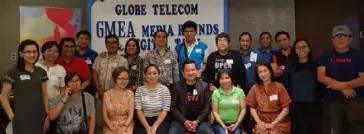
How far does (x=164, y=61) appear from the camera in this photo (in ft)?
15.0

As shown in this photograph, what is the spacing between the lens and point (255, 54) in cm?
484

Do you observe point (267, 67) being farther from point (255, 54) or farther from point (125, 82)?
point (125, 82)

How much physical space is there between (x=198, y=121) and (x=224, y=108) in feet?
1.02

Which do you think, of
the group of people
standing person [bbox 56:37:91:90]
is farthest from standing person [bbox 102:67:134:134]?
standing person [bbox 56:37:91:90]

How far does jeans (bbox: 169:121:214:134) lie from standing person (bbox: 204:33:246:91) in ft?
1.52

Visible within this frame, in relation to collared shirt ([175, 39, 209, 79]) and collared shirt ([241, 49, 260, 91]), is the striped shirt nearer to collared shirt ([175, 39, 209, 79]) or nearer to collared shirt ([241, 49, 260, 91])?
collared shirt ([175, 39, 209, 79])

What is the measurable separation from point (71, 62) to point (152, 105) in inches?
40.8

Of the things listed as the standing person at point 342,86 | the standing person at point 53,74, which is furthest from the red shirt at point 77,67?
the standing person at point 342,86

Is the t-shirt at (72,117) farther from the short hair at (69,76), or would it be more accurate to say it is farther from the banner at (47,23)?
the banner at (47,23)

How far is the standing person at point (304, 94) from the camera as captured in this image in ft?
13.7

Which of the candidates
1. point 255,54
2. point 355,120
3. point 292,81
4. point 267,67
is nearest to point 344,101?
point 355,120

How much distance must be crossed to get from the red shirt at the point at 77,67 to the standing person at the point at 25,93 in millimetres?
630

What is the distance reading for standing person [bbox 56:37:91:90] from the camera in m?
4.37

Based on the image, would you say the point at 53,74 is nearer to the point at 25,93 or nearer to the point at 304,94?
the point at 25,93
